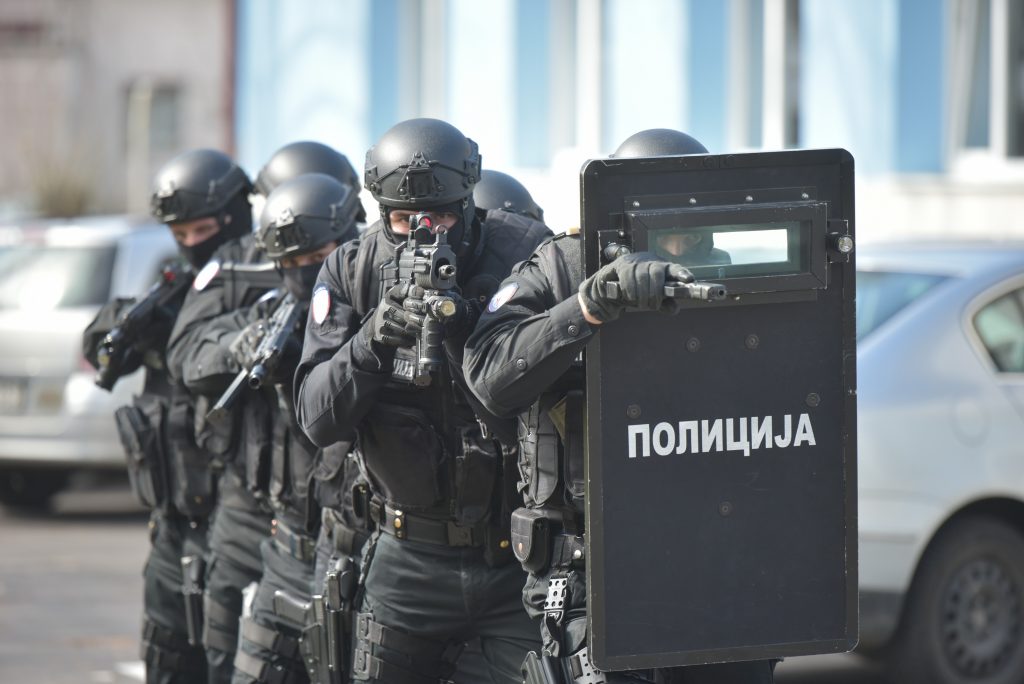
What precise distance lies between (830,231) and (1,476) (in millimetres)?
8456

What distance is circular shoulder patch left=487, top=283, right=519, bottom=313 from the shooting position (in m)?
3.74

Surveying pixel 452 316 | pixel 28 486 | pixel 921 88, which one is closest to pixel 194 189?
pixel 452 316

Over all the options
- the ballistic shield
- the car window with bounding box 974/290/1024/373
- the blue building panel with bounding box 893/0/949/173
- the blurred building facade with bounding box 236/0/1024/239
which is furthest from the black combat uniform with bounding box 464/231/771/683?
the blue building panel with bounding box 893/0/949/173

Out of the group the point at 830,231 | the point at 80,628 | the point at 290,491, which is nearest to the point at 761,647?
the point at 830,231

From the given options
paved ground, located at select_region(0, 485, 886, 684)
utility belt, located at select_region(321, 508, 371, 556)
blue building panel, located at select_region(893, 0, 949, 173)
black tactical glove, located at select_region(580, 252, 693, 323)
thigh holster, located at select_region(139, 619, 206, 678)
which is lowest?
paved ground, located at select_region(0, 485, 886, 684)

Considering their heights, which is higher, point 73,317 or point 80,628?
point 73,317

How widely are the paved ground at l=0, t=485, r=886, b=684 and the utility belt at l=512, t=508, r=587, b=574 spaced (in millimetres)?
3229

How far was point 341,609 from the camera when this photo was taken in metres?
4.62

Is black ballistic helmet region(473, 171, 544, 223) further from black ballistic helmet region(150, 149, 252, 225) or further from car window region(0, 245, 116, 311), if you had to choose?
car window region(0, 245, 116, 311)

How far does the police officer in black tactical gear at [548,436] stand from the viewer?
3.55 metres

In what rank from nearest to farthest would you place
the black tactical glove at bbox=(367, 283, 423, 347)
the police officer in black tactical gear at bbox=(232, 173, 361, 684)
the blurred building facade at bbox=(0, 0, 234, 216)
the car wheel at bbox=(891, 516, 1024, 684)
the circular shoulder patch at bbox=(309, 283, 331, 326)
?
the black tactical glove at bbox=(367, 283, 423, 347), the circular shoulder patch at bbox=(309, 283, 331, 326), the police officer in black tactical gear at bbox=(232, 173, 361, 684), the car wheel at bbox=(891, 516, 1024, 684), the blurred building facade at bbox=(0, 0, 234, 216)

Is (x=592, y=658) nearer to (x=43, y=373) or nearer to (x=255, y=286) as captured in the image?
(x=255, y=286)

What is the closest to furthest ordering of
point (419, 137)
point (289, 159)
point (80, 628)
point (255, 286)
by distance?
point (419, 137)
point (255, 286)
point (289, 159)
point (80, 628)

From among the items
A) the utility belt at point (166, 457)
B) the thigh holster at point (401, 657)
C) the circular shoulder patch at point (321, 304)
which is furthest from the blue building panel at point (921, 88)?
the thigh holster at point (401, 657)
